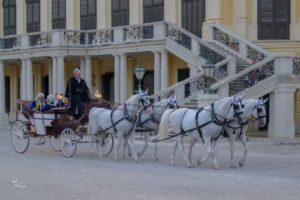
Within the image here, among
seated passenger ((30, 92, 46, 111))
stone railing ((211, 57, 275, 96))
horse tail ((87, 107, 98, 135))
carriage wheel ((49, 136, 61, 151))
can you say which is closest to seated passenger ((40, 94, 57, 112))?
seated passenger ((30, 92, 46, 111))

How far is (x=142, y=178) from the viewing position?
1416cm

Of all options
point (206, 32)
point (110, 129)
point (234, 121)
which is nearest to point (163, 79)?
point (206, 32)

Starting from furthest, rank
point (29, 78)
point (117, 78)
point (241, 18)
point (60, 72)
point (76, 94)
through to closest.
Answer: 1. point (29, 78)
2. point (60, 72)
3. point (117, 78)
4. point (241, 18)
5. point (76, 94)

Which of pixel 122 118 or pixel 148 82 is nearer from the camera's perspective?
pixel 122 118

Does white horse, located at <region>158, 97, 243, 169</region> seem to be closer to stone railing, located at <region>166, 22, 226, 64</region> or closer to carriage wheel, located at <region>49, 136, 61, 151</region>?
carriage wheel, located at <region>49, 136, 61, 151</region>

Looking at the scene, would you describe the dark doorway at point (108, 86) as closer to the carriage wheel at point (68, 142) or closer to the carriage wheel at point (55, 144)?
the carriage wheel at point (55, 144)

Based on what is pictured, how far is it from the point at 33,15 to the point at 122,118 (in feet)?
83.5

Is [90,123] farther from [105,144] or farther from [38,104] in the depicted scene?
[38,104]

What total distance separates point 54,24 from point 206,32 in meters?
12.6

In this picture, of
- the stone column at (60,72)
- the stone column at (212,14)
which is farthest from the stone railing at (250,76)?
the stone column at (60,72)

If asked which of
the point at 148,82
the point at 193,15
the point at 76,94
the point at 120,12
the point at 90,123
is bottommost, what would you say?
the point at 90,123

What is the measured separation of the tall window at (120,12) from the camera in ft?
119

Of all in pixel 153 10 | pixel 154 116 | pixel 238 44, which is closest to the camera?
pixel 154 116

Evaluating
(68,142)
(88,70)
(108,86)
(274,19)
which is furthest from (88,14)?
(68,142)
